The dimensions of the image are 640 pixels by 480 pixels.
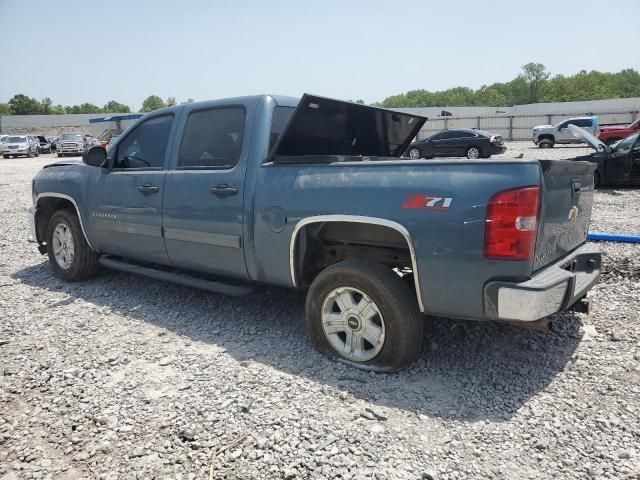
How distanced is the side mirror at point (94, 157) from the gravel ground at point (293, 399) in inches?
57.7

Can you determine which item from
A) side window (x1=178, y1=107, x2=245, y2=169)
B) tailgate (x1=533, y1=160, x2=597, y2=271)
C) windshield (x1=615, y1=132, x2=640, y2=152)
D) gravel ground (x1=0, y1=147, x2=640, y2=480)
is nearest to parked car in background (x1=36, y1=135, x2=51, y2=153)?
windshield (x1=615, y1=132, x2=640, y2=152)

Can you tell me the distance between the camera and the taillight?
8.77ft

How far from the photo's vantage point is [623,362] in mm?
3371

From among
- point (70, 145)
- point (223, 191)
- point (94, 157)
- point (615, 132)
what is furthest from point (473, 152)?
point (70, 145)

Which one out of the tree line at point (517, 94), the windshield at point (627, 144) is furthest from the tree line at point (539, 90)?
the windshield at point (627, 144)

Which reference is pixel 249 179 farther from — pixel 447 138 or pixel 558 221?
pixel 447 138

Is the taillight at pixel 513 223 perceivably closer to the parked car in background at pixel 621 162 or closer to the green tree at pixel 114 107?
the parked car in background at pixel 621 162

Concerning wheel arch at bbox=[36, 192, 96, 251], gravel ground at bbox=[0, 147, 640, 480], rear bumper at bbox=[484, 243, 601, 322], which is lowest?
gravel ground at bbox=[0, 147, 640, 480]

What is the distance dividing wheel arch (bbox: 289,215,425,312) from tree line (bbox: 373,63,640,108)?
12083cm

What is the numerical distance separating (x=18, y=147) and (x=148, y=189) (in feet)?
123

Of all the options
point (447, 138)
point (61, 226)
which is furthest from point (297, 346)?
point (447, 138)

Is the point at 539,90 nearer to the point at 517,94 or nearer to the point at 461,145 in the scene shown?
the point at 517,94

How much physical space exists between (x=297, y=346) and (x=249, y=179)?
1339 millimetres

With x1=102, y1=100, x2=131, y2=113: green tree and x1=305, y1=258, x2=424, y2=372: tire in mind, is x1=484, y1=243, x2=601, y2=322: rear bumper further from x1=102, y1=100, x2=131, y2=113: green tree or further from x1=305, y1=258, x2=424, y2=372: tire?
x1=102, y1=100, x2=131, y2=113: green tree
